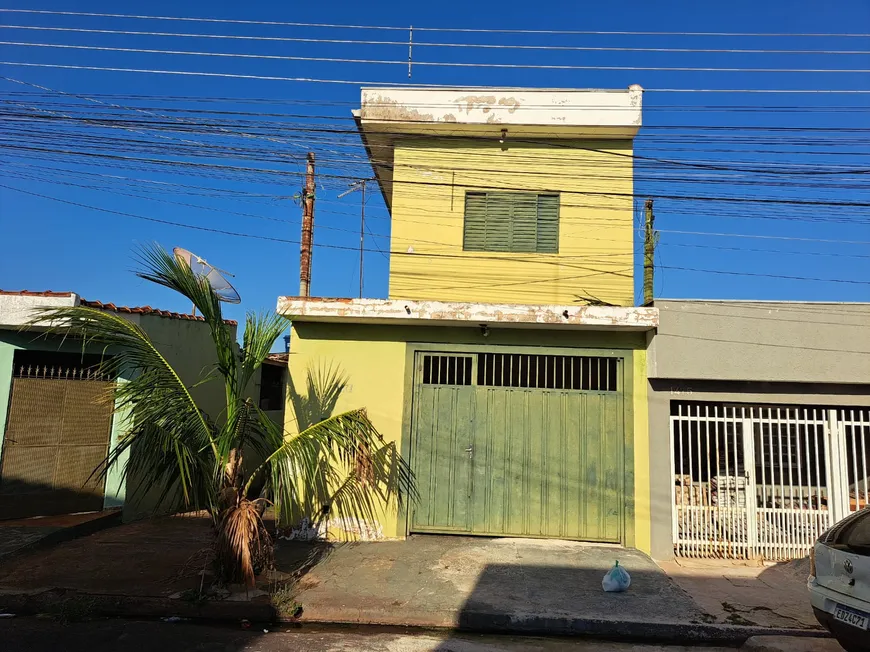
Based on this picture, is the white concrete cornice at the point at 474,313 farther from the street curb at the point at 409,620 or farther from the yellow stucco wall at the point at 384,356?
the street curb at the point at 409,620

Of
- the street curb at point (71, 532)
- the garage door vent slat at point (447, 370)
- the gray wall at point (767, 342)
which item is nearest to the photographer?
the street curb at point (71, 532)

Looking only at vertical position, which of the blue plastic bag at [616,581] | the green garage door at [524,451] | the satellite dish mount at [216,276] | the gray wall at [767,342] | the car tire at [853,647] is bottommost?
the blue plastic bag at [616,581]

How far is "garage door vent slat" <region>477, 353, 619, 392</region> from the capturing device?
777 centimetres

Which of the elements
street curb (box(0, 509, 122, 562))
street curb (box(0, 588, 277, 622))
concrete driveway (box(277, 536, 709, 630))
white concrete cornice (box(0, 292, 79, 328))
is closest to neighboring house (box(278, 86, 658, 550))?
concrete driveway (box(277, 536, 709, 630))

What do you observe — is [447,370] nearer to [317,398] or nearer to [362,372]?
[362,372]

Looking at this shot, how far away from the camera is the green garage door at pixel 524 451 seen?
748cm

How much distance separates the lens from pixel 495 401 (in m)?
7.75

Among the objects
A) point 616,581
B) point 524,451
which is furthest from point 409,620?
point 524,451

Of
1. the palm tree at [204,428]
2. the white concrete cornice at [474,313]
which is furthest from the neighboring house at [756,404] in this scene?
the palm tree at [204,428]

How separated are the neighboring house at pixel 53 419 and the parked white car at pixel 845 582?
24.5 ft

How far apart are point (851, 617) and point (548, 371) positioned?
4391 millimetres

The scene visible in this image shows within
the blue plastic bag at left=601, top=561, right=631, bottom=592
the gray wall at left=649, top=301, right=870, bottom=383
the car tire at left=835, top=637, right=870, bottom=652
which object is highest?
the gray wall at left=649, top=301, right=870, bottom=383

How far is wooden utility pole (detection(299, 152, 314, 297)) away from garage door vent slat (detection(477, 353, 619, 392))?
2.79 m

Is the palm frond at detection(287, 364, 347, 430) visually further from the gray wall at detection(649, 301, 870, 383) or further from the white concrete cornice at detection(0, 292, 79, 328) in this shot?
the gray wall at detection(649, 301, 870, 383)
